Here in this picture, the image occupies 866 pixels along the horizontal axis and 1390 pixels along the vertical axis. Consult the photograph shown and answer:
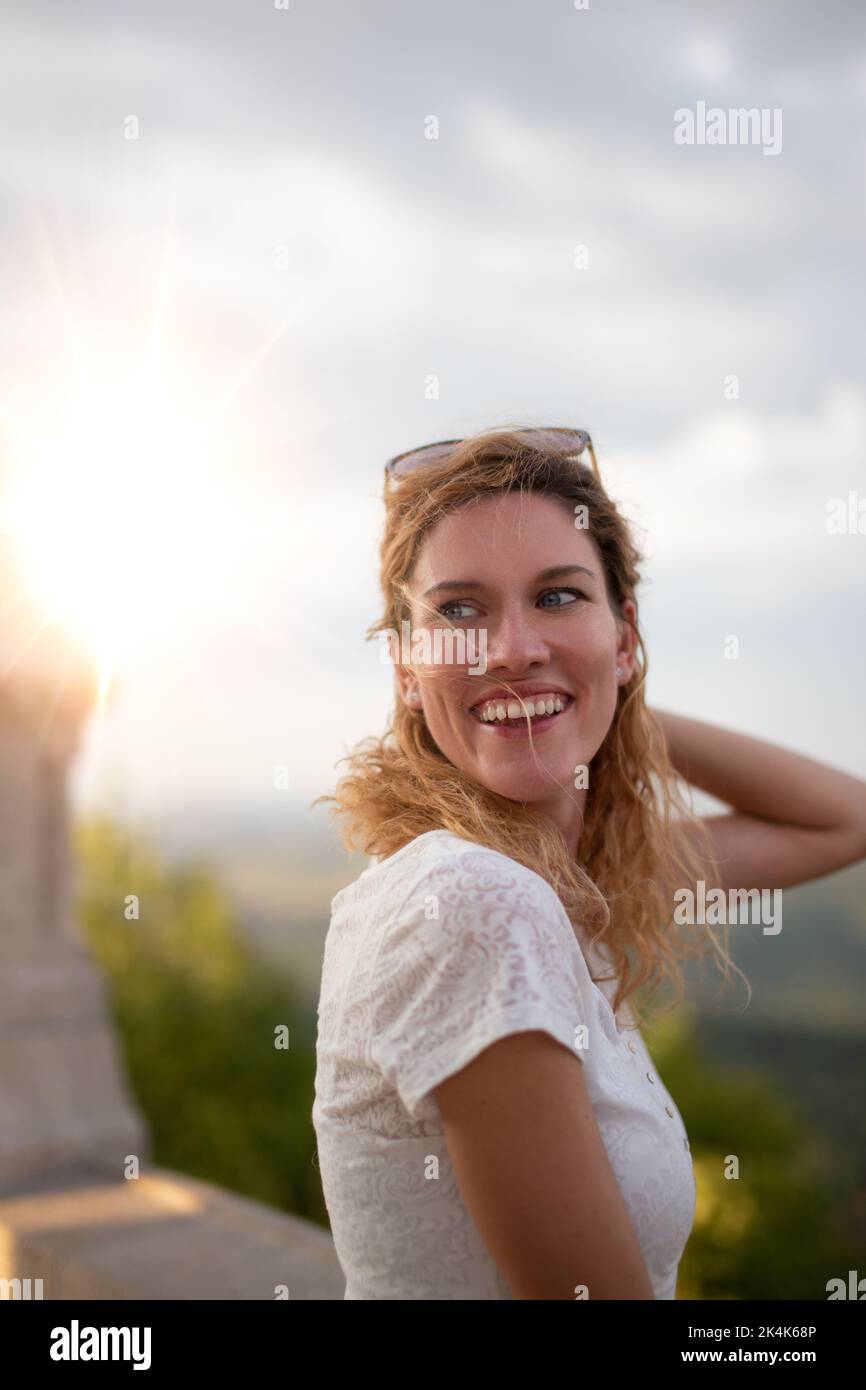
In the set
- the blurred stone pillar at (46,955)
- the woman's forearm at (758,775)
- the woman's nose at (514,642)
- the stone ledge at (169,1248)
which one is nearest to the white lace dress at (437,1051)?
the woman's nose at (514,642)

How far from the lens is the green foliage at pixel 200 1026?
13.4 meters

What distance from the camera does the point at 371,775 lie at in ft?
4.67

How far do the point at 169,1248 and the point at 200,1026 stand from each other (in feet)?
45.9

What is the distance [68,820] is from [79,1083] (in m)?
1.30

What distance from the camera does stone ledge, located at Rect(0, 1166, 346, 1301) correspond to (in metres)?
2.12

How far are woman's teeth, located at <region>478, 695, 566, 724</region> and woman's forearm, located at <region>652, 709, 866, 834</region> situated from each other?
604 mm

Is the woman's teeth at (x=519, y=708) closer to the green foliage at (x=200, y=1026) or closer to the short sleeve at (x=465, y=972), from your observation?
the short sleeve at (x=465, y=972)

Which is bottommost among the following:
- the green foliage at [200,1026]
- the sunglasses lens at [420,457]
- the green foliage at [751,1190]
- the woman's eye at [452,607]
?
the green foliage at [751,1190]

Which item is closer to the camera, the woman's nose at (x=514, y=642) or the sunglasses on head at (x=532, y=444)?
the woman's nose at (x=514, y=642)

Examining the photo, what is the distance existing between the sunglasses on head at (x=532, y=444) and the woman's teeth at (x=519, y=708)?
12.7 inches

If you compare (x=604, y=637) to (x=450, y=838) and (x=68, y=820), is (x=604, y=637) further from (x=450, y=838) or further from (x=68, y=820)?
(x=68, y=820)

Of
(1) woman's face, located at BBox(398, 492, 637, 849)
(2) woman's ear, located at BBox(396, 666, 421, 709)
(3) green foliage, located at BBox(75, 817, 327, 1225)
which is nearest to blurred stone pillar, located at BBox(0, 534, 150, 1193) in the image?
(2) woman's ear, located at BBox(396, 666, 421, 709)
